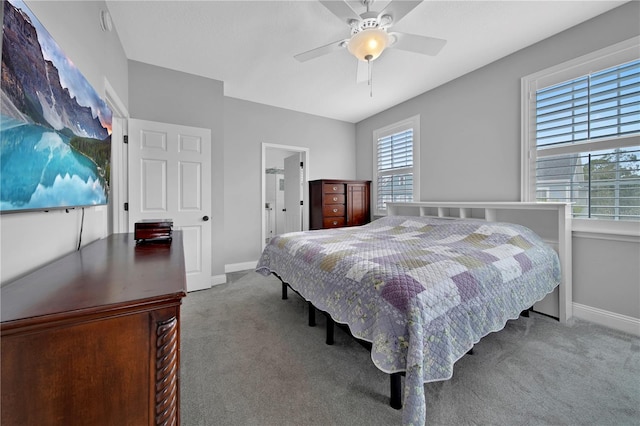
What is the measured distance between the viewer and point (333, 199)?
4379mm

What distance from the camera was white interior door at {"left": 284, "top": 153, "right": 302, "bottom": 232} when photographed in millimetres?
4828

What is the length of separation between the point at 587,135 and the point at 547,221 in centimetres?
83

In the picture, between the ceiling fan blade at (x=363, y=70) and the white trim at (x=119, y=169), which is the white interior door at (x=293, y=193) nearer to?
the ceiling fan blade at (x=363, y=70)

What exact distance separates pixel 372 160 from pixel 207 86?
9.59 feet

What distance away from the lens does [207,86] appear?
3.35 metres

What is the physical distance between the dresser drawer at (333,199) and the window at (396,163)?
729mm

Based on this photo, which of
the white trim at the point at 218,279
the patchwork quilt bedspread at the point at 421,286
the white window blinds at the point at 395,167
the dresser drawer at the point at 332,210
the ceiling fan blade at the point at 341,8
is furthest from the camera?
the dresser drawer at the point at 332,210

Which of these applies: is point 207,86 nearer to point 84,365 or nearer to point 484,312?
point 84,365

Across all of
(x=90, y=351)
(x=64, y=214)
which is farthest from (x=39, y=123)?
(x=90, y=351)

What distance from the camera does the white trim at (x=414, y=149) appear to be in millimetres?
3920

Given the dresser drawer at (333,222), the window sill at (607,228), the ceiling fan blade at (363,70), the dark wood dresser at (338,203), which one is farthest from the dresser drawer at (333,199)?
the window sill at (607,228)

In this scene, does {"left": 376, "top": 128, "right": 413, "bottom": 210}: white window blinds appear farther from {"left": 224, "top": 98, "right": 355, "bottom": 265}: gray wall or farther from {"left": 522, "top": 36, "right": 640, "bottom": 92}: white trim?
{"left": 522, "top": 36, "right": 640, "bottom": 92}: white trim

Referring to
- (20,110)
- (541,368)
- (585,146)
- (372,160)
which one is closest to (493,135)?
(585,146)

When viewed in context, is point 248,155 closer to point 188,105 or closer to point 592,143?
point 188,105
